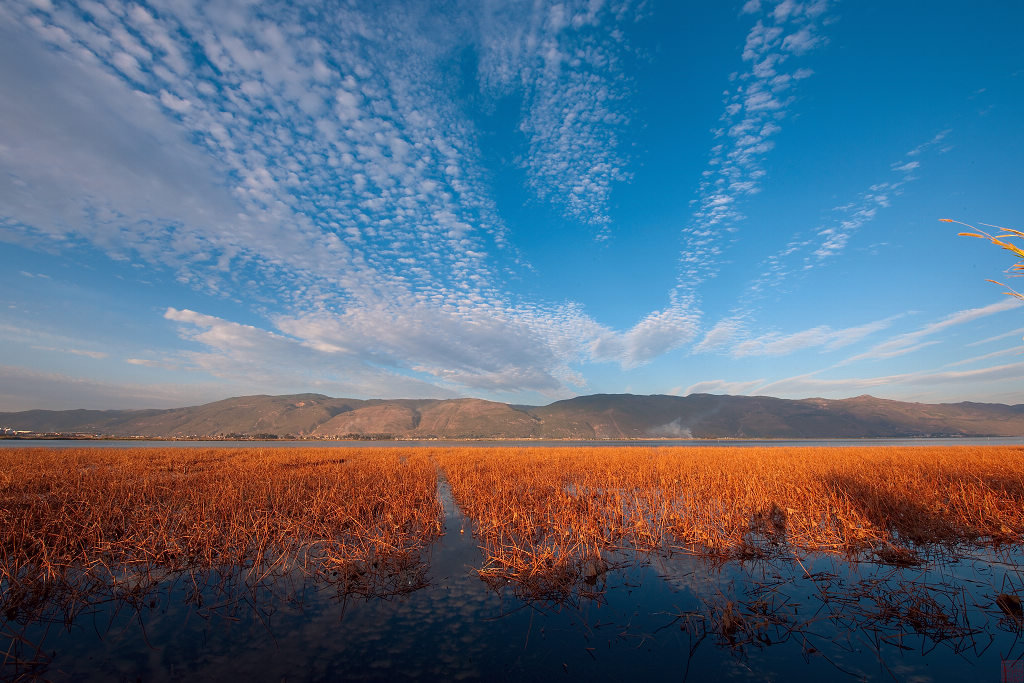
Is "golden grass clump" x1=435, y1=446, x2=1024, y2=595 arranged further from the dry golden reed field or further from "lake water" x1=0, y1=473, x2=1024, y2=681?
"lake water" x1=0, y1=473, x2=1024, y2=681

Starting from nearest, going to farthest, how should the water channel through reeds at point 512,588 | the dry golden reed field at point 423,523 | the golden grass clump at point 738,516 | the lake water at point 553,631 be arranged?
the lake water at point 553,631 → the water channel through reeds at point 512,588 → the dry golden reed field at point 423,523 → the golden grass clump at point 738,516

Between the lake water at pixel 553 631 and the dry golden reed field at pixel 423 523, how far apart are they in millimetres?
587

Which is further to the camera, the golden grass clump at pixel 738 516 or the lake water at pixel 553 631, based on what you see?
the golden grass clump at pixel 738 516

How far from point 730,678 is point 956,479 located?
52.0ft

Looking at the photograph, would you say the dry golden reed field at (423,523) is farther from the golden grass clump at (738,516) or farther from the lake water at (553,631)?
the lake water at (553,631)

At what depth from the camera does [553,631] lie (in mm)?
4957

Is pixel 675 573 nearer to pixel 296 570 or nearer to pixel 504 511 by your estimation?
pixel 504 511

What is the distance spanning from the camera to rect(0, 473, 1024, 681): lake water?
13.5 feet

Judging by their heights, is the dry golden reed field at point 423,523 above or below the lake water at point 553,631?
above

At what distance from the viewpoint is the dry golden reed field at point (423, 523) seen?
6531 millimetres

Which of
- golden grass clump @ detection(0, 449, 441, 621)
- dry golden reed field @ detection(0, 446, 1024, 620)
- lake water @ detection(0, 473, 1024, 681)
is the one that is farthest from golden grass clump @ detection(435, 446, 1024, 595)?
golden grass clump @ detection(0, 449, 441, 621)

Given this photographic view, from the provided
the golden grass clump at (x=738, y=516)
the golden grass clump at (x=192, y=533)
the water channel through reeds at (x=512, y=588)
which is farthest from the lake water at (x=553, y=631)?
the golden grass clump at (x=738, y=516)

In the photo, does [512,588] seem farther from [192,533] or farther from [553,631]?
[192,533]

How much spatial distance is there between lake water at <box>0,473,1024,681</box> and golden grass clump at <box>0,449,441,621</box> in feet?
1.72
